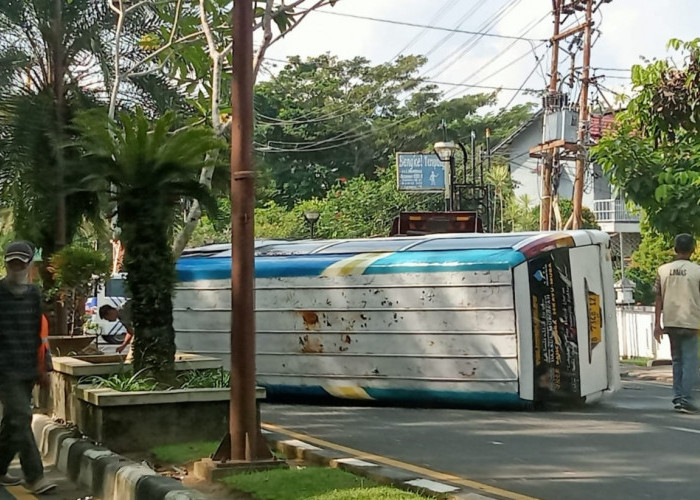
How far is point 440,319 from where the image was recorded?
35.9ft

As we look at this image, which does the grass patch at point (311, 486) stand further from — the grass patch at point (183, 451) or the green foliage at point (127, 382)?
the green foliage at point (127, 382)

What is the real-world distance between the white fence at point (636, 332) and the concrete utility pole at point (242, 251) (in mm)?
19546

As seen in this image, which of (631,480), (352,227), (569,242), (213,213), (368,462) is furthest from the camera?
(352,227)

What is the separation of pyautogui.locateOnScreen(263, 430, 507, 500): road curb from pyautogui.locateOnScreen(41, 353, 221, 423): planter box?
3.82 ft

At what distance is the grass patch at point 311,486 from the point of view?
5.62 meters

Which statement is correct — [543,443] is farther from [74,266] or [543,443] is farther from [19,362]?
[74,266]

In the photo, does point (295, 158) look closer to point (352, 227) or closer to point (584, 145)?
point (352, 227)

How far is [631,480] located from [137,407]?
3.92 metres

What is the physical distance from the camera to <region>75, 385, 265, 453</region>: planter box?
25.6 ft

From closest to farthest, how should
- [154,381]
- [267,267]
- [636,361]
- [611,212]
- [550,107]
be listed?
[154,381] < [267,267] < [636,361] < [550,107] < [611,212]

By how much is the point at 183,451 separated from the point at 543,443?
122 inches

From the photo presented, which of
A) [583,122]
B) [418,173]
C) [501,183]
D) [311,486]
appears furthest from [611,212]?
[311,486]

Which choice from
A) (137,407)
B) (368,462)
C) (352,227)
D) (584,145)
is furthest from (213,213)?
(352,227)

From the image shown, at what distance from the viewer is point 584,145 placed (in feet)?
87.9
